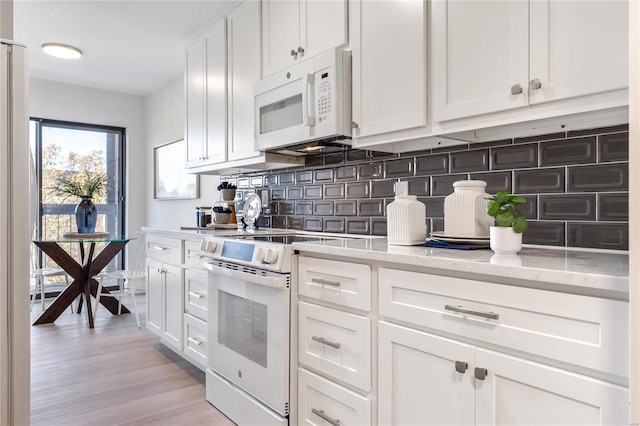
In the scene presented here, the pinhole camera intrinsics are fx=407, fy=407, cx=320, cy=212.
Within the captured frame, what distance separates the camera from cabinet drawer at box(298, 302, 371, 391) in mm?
1486

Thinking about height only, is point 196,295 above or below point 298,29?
below

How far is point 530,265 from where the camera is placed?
106 cm

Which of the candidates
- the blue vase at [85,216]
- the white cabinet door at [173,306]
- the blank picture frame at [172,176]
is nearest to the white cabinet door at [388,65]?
the white cabinet door at [173,306]

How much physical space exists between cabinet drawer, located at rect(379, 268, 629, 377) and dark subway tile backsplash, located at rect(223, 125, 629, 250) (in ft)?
1.98

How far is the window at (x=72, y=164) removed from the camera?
467 cm

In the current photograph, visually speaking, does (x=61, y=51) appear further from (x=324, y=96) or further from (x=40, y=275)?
(x=324, y=96)

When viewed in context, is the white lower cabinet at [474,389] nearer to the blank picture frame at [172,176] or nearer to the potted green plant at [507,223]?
the potted green plant at [507,223]

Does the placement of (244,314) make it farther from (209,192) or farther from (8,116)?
(209,192)

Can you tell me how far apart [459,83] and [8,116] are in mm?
1596

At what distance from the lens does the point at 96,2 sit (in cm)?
283

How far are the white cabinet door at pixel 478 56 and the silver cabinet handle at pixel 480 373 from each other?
0.86m

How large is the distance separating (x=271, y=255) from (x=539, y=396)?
1137 millimetres

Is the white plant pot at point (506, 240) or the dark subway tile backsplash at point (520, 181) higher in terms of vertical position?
the dark subway tile backsplash at point (520, 181)

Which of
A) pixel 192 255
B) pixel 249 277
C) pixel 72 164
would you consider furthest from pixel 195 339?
pixel 72 164
